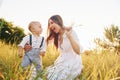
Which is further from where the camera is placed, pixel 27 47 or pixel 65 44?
pixel 27 47

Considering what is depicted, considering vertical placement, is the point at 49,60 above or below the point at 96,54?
below

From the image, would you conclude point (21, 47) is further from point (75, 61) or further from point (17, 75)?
point (17, 75)

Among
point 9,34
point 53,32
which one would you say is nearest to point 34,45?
point 53,32

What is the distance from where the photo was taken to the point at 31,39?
4.11 m

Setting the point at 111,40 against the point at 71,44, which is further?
the point at 71,44

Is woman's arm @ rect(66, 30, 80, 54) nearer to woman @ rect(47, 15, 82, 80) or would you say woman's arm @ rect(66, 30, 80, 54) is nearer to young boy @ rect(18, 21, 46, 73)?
woman @ rect(47, 15, 82, 80)

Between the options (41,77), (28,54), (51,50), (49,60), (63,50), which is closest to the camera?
(41,77)

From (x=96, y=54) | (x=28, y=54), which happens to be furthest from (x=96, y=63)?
(x=28, y=54)

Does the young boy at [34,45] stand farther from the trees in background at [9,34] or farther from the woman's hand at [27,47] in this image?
the trees in background at [9,34]

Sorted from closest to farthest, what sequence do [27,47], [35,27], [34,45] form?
[27,47] < [34,45] < [35,27]

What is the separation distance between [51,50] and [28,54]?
1.99 meters

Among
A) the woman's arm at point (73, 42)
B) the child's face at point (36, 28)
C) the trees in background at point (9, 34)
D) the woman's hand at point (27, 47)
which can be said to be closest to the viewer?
the trees in background at point (9, 34)

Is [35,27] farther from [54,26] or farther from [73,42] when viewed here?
[73,42]

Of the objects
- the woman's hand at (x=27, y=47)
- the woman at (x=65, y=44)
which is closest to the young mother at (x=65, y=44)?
the woman at (x=65, y=44)
